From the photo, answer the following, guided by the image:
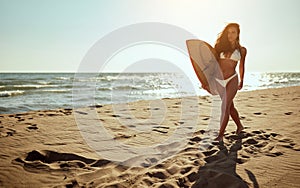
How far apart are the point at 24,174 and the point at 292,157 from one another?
353cm

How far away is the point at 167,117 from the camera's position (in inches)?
252

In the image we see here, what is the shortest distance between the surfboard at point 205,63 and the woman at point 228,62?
0.13 m

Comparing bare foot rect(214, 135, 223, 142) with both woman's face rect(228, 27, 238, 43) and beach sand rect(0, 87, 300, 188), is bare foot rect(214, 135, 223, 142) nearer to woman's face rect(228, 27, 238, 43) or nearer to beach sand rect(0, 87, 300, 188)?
beach sand rect(0, 87, 300, 188)

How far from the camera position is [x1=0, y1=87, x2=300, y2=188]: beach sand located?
104 inches

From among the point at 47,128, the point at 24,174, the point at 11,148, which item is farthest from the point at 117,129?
the point at 24,174

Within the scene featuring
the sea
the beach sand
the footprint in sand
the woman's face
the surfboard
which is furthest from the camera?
the sea

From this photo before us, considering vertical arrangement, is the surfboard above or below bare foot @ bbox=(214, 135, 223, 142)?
above

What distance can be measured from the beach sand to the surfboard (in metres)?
1.01

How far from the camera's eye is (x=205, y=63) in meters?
4.34

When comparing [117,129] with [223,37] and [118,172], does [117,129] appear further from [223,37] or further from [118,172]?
[223,37]

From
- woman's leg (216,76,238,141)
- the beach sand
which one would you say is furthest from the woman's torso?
the beach sand

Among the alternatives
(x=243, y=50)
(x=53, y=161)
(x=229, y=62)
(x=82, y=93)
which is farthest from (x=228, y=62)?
(x=82, y=93)

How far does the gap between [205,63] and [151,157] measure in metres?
2.06

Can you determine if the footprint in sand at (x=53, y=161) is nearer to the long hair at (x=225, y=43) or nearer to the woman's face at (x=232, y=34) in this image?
the long hair at (x=225, y=43)
